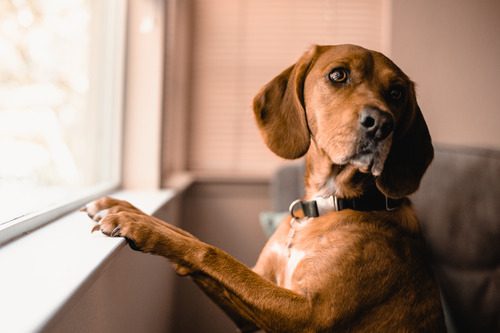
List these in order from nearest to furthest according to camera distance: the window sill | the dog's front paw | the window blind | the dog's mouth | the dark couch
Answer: the window sill < the dog's front paw < the dog's mouth < the dark couch < the window blind

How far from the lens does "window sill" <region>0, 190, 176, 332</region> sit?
539 millimetres

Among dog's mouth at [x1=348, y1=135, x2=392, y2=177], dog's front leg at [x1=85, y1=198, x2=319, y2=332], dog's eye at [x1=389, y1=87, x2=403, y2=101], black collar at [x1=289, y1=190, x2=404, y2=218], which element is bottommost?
dog's front leg at [x1=85, y1=198, x2=319, y2=332]

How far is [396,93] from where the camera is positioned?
1.17m

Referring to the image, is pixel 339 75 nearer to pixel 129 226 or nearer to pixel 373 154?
pixel 373 154

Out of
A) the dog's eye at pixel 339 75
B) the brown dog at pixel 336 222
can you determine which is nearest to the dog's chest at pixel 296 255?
the brown dog at pixel 336 222

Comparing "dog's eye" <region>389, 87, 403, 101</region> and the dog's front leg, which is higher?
"dog's eye" <region>389, 87, 403, 101</region>

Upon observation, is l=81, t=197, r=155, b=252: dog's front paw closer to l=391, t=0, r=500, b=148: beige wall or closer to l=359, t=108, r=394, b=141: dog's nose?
l=359, t=108, r=394, b=141: dog's nose

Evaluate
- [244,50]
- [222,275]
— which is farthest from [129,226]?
[244,50]

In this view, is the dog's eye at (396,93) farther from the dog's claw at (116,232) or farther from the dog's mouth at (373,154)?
the dog's claw at (116,232)

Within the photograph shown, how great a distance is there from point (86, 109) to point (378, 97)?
1.08 meters

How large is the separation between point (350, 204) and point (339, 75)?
305 millimetres

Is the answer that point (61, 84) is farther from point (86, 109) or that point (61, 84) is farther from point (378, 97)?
point (378, 97)

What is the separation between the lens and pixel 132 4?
6.13 feet

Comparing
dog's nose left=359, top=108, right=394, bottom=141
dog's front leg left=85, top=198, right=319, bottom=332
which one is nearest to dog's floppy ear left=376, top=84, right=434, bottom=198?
dog's nose left=359, top=108, right=394, bottom=141
